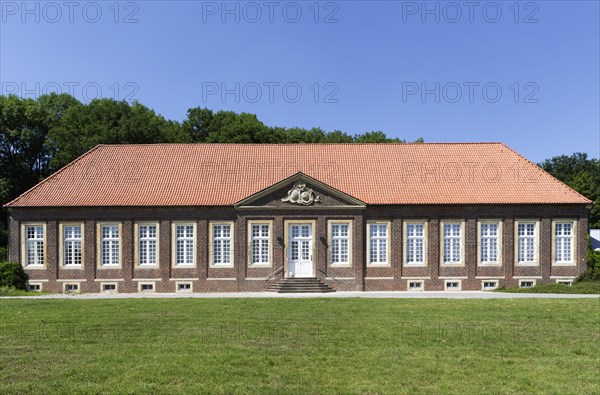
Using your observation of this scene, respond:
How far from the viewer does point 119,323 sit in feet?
46.0

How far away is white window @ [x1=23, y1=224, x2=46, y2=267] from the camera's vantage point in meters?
26.9

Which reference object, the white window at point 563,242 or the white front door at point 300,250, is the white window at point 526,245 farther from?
the white front door at point 300,250

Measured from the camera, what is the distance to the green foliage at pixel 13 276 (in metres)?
25.6

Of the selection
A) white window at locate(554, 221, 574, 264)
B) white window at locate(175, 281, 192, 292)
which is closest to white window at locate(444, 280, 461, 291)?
white window at locate(554, 221, 574, 264)

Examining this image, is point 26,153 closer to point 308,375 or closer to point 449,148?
point 449,148

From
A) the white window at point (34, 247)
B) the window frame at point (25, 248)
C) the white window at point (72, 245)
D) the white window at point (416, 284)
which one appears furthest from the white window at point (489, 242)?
the white window at point (34, 247)

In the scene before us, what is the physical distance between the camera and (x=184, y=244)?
88.9ft

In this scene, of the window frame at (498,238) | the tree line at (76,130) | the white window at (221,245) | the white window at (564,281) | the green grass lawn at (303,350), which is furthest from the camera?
the tree line at (76,130)

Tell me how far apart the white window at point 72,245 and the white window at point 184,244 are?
5569 mm

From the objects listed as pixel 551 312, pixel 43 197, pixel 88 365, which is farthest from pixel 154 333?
pixel 43 197

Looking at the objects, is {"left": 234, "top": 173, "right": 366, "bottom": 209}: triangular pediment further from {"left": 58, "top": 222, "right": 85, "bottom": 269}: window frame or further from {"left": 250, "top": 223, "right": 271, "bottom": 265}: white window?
{"left": 58, "top": 222, "right": 85, "bottom": 269}: window frame

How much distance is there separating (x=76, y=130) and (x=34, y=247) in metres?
17.9

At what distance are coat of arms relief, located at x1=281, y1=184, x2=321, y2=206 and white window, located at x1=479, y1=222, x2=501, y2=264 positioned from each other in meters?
10.3

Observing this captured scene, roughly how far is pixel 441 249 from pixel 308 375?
2036cm
